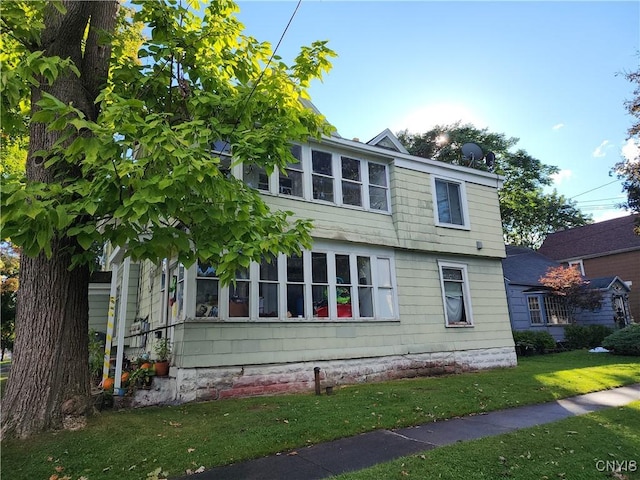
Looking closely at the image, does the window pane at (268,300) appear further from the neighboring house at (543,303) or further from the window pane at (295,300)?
the neighboring house at (543,303)

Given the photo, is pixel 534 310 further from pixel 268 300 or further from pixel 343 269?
pixel 268 300

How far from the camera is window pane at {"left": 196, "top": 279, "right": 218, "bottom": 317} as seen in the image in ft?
27.0

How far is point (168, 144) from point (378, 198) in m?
7.97

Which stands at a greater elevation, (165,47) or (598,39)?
(598,39)

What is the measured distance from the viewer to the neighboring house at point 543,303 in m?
18.9

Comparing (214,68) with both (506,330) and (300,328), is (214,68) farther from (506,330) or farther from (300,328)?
(506,330)

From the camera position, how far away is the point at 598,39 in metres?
8.92

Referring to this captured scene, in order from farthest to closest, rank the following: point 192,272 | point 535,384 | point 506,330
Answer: point 506,330
point 535,384
point 192,272

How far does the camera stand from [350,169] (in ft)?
36.9

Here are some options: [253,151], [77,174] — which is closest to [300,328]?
[253,151]

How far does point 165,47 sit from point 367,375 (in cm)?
807

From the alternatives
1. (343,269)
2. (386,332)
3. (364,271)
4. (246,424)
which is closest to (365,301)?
(364,271)

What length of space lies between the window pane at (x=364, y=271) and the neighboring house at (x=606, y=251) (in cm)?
2221

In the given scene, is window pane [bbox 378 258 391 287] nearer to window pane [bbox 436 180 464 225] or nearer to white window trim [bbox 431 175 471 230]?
white window trim [bbox 431 175 471 230]
